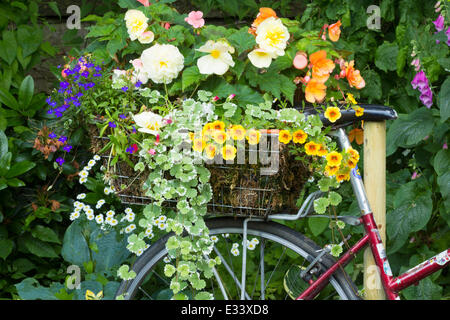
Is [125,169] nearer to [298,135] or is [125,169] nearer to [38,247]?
[298,135]

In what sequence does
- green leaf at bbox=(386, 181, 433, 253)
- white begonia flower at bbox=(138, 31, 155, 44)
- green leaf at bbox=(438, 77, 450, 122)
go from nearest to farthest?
white begonia flower at bbox=(138, 31, 155, 44), green leaf at bbox=(438, 77, 450, 122), green leaf at bbox=(386, 181, 433, 253)

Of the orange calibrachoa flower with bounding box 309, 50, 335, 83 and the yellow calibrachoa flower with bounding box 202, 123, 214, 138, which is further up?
the orange calibrachoa flower with bounding box 309, 50, 335, 83

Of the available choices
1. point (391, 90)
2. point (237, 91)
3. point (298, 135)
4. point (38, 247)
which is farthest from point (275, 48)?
point (38, 247)

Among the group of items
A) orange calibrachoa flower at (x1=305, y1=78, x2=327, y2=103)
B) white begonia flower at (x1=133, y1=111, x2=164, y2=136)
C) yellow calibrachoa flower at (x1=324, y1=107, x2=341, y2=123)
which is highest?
orange calibrachoa flower at (x1=305, y1=78, x2=327, y2=103)

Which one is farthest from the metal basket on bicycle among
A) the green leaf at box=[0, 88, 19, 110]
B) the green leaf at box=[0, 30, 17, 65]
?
the green leaf at box=[0, 30, 17, 65]

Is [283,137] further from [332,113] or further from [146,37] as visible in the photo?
[146,37]

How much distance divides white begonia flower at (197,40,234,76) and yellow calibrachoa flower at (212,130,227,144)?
26 cm

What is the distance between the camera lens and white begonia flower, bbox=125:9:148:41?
1887 millimetres

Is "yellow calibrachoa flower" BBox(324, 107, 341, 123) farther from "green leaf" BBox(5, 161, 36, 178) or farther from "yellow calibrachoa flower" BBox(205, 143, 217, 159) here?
"green leaf" BBox(5, 161, 36, 178)

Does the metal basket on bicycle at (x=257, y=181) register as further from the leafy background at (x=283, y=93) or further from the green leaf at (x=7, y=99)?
the green leaf at (x=7, y=99)

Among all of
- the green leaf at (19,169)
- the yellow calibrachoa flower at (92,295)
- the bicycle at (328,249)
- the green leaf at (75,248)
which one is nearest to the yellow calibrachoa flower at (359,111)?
the bicycle at (328,249)

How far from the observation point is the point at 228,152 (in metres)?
1.60

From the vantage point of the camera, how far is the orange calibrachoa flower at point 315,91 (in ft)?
5.87
